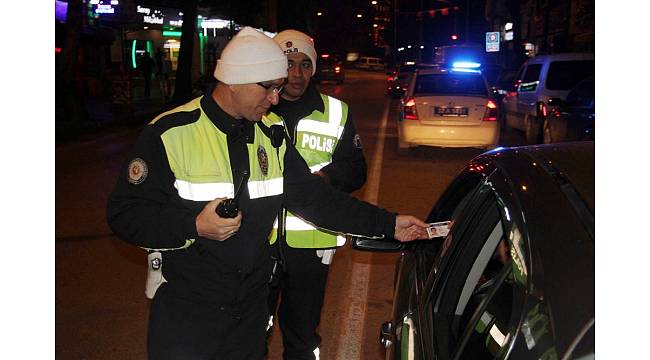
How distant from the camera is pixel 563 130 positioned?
1268 cm

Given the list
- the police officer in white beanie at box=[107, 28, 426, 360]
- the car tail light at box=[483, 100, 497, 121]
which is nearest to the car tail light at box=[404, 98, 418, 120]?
the car tail light at box=[483, 100, 497, 121]

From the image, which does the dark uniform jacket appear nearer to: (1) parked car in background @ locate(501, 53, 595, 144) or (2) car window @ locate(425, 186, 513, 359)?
(2) car window @ locate(425, 186, 513, 359)

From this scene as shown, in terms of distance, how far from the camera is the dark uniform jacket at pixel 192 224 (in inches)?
116

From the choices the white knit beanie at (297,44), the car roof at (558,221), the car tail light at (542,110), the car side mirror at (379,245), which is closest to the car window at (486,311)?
the car roof at (558,221)

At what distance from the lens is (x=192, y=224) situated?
9.48 feet

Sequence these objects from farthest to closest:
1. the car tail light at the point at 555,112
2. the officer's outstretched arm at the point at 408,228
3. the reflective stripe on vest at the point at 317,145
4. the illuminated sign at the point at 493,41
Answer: the illuminated sign at the point at 493,41
the car tail light at the point at 555,112
the reflective stripe on vest at the point at 317,145
the officer's outstretched arm at the point at 408,228

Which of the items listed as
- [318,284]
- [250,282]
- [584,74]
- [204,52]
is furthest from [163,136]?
[204,52]

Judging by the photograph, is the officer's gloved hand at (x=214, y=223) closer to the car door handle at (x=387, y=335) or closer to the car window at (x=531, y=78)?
the car door handle at (x=387, y=335)

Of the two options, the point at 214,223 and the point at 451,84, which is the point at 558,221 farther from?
the point at 451,84

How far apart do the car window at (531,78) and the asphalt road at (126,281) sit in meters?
3.92

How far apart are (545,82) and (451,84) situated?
6.58 ft

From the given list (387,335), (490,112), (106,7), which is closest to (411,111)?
(490,112)

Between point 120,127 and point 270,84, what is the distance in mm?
21297

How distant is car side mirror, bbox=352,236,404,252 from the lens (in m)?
3.68
